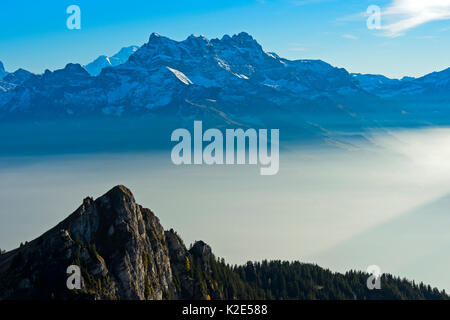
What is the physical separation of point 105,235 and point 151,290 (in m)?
23.4

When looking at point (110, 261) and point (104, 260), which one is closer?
point (104, 260)

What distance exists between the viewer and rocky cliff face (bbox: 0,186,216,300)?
129250 millimetres

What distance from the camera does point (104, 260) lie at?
140125 millimetres

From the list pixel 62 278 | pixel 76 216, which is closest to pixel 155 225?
pixel 76 216

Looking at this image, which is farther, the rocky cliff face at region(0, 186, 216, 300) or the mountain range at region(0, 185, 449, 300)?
the mountain range at region(0, 185, 449, 300)

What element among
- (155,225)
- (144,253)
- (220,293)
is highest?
(155,225)

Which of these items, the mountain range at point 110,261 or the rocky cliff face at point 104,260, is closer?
the rocky cliff face at point 104,260

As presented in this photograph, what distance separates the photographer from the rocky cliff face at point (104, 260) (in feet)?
424

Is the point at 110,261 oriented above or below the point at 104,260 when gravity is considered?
below
